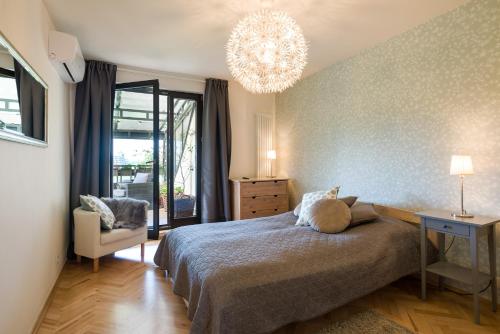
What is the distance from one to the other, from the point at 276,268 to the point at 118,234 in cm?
211

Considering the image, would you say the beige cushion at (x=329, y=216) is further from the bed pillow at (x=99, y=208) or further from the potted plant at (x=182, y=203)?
the potted plant at (x=182, y=203)

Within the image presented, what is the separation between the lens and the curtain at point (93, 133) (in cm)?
331

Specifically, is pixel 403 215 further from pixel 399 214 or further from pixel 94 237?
pixel 94 237

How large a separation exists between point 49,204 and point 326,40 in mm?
3257

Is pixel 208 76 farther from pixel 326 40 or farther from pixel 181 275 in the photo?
pixel 181 275

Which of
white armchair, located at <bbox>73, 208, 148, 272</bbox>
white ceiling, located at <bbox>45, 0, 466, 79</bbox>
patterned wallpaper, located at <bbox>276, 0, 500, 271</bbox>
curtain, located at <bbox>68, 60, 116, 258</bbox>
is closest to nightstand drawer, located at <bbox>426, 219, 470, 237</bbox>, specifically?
patterned wallpaper, located at <bbox>276, 0, 500, 271</bbox>

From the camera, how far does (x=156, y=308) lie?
7.12 feet

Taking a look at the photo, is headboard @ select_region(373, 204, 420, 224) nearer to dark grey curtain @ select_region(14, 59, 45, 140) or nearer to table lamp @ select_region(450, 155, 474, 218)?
table lamp @ select_region(450, 155, 474, 218)

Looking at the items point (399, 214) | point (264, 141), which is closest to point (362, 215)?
point (399, 214)

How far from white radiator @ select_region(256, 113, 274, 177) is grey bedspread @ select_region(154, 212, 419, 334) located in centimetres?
227

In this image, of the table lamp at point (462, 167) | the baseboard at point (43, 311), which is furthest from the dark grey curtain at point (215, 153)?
the table lamp at point (462, 167)

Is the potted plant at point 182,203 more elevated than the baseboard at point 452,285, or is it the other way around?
the potted plant at point 182,203

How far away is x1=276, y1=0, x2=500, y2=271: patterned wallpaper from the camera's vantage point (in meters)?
2.19

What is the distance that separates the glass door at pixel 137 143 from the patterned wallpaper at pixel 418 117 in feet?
7.73
